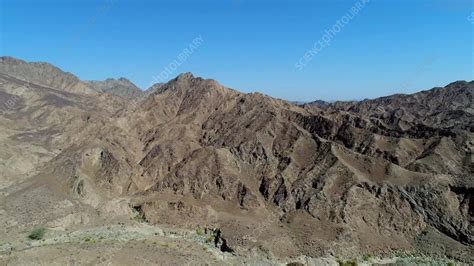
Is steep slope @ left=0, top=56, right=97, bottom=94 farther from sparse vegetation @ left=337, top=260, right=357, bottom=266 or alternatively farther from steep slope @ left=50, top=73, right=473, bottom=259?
sparse vegetation @ left=337, top=260, right=357, bottom=266

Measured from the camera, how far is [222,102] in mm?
86000

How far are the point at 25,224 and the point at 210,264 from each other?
68.6ft

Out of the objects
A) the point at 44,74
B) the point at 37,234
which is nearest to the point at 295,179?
the point at 37,234

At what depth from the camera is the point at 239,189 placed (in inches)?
2296

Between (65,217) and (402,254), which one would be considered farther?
(65,217)

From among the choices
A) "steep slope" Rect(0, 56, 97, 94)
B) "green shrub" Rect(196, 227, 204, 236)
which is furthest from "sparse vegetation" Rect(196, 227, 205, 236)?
"steep slope" Rect(0, 56, 97, 94)

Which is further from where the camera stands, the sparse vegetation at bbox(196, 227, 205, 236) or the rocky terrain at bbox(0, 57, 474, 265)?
the sparse vegetation at bbox(196, 227, 205, 236)

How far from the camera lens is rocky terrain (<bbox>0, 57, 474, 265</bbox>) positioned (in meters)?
46.4

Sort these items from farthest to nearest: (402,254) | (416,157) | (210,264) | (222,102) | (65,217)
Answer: (222,102), (416,157), (65,217), (402,254), (210,264)

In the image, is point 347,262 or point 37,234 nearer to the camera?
point 347,262

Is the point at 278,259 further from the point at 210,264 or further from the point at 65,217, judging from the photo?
the point at 65,217

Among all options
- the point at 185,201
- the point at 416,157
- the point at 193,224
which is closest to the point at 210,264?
the point at 193,224

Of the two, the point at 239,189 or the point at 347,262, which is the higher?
the point at 239,189

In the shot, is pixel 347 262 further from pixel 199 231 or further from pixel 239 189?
pixel 239 189
